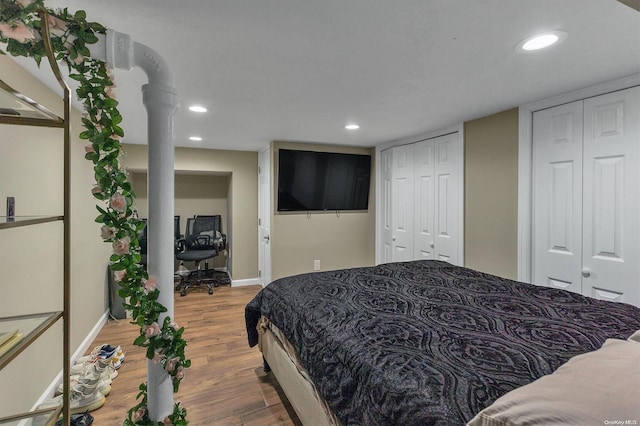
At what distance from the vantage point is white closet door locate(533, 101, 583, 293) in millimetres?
2137

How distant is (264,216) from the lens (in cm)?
431

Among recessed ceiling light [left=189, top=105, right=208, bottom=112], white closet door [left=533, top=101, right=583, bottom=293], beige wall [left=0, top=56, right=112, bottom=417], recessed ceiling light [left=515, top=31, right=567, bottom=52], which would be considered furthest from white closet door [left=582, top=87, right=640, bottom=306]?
beige wall [left=0, top=56, right=112, bottom=417]

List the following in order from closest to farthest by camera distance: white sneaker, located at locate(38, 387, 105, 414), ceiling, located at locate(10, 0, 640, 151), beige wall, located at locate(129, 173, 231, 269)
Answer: ceiling, located at locate(10, 0, 640, 151) → white sneaker, located at locate(38, 387, 105, 414) → beige wall, located at locate(129, 173, 231, 269)

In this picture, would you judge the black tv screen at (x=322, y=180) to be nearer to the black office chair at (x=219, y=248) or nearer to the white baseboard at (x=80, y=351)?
the black office chair at (x=219, y=248)

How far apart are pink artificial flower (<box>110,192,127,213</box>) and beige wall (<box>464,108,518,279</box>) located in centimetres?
277

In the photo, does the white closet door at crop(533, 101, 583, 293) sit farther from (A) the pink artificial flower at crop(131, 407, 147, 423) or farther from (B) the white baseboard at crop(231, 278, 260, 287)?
(B) the white baseboard at crop(231, 278, 260, 287)

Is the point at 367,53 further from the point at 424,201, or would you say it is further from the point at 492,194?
the point at 424,201

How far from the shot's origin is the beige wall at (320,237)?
3939mm

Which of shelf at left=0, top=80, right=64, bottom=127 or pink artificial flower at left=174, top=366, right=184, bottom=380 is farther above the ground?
shelf at left=0, top=80, right=64, bottom=127

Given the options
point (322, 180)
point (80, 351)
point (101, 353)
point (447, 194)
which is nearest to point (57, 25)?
point (101, 353)

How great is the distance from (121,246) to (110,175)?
221 mm

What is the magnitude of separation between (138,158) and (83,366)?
272 centimetres

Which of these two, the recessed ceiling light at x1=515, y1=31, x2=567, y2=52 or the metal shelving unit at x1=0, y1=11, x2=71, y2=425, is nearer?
the metal shelving unit at x1=0, y1=11, x2=71, y2=425

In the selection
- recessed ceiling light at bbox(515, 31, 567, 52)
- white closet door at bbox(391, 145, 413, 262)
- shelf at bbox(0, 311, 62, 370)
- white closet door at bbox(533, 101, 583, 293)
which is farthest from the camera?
white closet door at bbox(391, 145, 413, 262)
